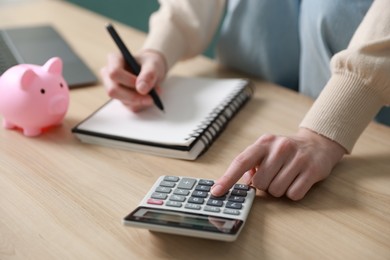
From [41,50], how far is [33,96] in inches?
14.1

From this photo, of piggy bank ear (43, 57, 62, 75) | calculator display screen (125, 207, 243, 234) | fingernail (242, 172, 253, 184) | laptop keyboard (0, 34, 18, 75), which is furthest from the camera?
laptop keyboard (0, 34, 18, 75)

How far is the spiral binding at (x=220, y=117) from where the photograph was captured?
2.26 feet

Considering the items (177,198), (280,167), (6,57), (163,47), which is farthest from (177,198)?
(6,57)

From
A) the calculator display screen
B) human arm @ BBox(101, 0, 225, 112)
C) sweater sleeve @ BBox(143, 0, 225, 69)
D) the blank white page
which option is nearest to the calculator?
the calculator display screen

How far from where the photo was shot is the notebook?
26.7 inches

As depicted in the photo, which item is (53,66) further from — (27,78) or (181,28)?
(181,28)

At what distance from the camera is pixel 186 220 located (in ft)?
1.67

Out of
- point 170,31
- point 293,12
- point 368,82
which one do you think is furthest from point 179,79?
point 368,82

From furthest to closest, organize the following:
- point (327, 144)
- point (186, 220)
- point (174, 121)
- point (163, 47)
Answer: point (163, 47)
point (174, 121)
point (327, 144)
point (186, 220)

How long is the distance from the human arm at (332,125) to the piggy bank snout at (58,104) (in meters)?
0.26

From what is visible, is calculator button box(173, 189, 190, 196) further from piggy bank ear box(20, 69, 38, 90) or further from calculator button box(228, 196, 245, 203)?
piggy bank ear box(20, 69, 38, 90)

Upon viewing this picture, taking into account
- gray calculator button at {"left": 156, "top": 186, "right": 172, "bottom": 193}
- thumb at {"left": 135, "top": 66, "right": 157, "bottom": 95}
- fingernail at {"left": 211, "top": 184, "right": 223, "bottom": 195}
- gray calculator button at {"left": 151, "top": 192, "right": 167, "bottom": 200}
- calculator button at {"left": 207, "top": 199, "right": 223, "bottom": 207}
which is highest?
thumb at {"left": 135, "top": 66, "right": 157, "bottom": 95}

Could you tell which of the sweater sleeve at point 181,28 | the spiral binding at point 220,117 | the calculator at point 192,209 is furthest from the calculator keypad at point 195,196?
the sweater sleeve at point 181,28

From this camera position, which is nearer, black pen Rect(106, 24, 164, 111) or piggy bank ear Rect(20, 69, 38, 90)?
piggy bank ear Rect(20, 69, 38, 90)
